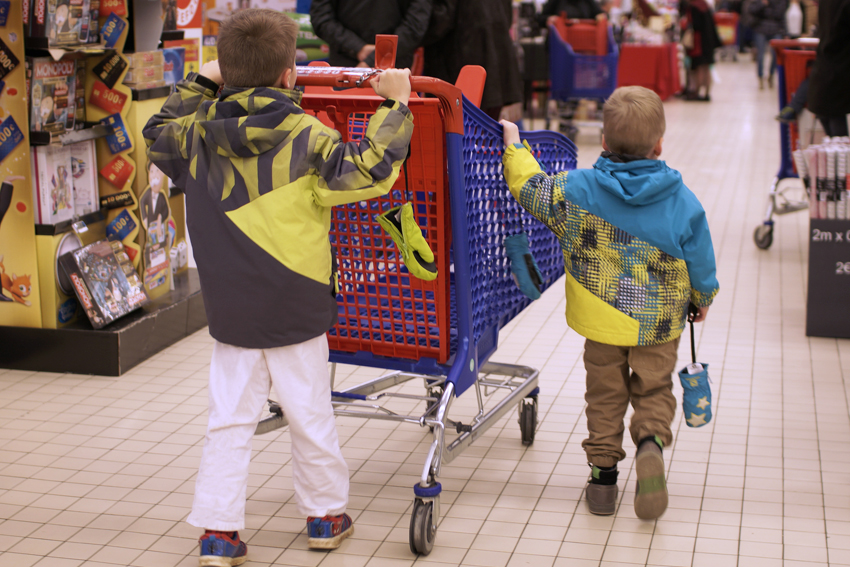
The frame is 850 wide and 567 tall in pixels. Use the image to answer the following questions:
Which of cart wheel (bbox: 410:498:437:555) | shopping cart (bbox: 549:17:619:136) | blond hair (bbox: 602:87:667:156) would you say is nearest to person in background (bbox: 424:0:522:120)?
blond hair (bbox: 602:87:667:156)

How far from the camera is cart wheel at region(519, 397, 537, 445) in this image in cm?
340

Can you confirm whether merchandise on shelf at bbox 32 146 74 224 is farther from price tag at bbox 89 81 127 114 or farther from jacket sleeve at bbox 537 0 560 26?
jacket sleeve at bbox 537 0 560 26

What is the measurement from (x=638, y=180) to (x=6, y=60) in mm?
2746

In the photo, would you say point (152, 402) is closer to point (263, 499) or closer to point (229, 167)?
point (263, 499)

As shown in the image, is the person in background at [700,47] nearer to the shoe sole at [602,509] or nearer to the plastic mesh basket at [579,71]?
the plastic mesh basket at [579,71]

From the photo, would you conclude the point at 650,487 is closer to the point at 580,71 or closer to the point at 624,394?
the point at 624,394

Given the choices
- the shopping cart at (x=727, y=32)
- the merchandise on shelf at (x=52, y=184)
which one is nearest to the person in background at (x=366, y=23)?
the merchandise on shelf at (x=52, y=184)

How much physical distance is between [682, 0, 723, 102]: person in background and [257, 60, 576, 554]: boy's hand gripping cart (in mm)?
12856

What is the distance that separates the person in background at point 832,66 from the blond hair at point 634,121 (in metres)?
3.13

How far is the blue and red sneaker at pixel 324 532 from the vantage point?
2668mm

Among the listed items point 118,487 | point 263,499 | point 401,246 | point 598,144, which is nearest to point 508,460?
point 263,499

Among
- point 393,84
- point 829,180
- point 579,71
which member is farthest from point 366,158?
point 579,71

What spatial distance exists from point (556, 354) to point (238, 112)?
2.50 meters

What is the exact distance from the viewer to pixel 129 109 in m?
4.40
